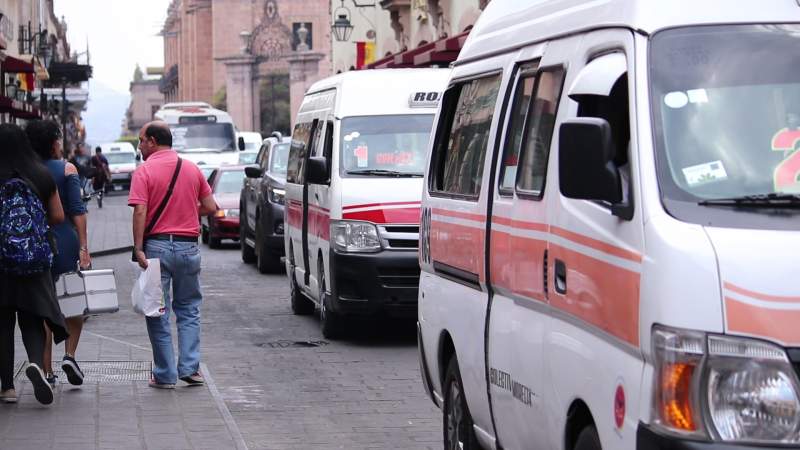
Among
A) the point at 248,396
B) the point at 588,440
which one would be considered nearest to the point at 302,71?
the point at 248,396

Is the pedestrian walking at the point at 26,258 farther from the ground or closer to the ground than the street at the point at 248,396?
farther from the ground

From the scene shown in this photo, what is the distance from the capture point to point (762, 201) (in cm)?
471

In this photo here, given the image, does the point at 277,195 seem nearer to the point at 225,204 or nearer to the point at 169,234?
the point at 225,204

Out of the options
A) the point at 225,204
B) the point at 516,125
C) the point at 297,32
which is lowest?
the point at 225,204

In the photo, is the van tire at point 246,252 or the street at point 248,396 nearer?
the street at point 248,396

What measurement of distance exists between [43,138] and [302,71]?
8586 cm

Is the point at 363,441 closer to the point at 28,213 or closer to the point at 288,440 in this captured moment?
the point at 288,440

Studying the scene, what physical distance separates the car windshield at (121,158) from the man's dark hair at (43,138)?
6287cm

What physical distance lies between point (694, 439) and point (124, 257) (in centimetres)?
2375

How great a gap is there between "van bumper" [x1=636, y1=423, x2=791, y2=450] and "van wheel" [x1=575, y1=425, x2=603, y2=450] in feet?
1.79

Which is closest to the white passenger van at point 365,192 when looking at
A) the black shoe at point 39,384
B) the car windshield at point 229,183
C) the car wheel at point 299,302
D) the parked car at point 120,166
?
the car wheel at point 299,302

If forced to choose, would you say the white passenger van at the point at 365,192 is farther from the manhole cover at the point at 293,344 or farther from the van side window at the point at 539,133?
the van side window at the point at 539,133

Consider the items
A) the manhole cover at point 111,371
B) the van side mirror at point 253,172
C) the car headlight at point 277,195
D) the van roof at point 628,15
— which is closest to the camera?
the van roof at point 628,15

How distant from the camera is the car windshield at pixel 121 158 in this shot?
7269cm
